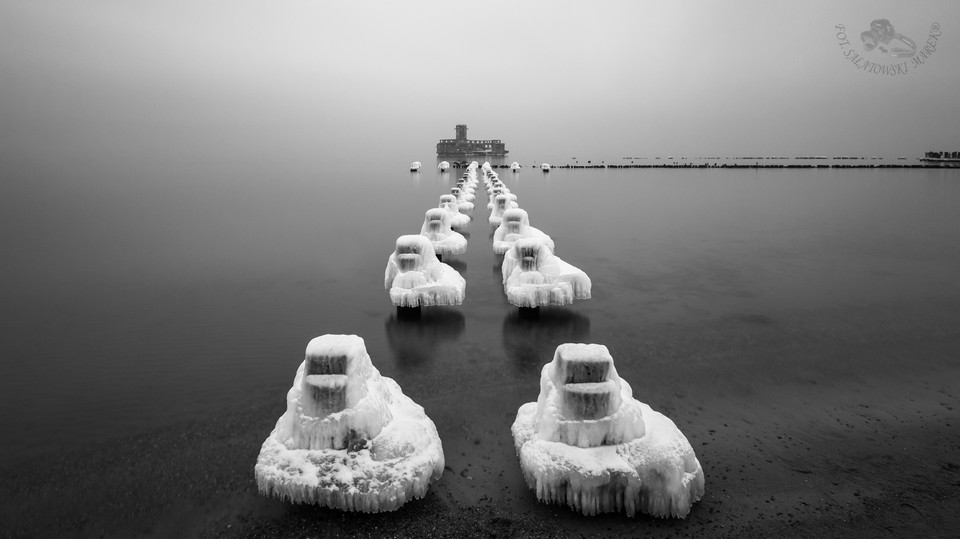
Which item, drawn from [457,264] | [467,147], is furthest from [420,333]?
[467,147]

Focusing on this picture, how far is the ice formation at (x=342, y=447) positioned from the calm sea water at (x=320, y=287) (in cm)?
384

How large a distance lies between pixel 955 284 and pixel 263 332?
23441mm

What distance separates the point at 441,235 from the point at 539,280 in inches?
306

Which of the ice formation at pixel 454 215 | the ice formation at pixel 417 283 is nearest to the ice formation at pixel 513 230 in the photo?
the ice formation at pixel 417 283

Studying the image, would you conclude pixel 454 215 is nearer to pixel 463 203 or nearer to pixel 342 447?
pixel 463 203

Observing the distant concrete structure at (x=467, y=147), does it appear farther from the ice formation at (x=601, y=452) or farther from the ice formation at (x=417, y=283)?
the ice formation at (x=601, y=452)

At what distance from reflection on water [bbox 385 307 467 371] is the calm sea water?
0.07 m

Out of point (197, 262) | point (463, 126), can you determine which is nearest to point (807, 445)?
point (197, 262)

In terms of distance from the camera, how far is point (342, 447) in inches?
289

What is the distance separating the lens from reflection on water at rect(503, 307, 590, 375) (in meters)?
12.9

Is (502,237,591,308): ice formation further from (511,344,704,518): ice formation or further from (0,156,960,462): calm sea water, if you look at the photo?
(511,344,704,518): ice formation

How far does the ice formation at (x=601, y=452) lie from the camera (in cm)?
701

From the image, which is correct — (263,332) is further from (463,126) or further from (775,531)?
(463,126)

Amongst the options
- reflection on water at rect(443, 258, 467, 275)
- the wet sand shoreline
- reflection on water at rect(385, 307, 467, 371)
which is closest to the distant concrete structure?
reflection on water at rect(443, 258, 467, 275)
